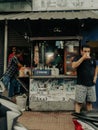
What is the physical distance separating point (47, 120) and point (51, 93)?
122cm

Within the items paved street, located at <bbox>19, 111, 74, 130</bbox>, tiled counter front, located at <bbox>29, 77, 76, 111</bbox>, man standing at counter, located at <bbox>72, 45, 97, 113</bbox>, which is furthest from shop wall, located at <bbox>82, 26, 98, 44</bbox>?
man standing at counter, located at <bbox>72, 45, 97, 113</bbox>

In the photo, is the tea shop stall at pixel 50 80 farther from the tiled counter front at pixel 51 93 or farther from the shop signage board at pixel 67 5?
the shop signage board at pixel 67 5

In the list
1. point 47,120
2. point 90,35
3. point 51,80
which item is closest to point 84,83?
point 47,120

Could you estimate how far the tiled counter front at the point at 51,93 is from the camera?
35.7ft

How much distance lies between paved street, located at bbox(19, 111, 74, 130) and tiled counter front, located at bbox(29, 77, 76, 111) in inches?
8.9

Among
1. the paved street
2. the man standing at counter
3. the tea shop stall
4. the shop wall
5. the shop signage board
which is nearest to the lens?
the man standing at counter

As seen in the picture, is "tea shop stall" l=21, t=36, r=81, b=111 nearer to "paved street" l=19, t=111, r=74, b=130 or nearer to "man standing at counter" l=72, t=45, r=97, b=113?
"paved street" l=19, t=111, r=74, b=130

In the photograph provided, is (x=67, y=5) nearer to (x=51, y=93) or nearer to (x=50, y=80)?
(x=50, y=80)

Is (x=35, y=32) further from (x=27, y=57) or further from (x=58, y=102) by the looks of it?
(x=58, y=102)

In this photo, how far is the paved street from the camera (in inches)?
359

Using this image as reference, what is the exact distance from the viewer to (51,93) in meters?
10.9

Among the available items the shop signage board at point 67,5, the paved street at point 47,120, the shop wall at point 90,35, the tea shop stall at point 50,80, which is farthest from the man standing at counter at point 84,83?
the shop signage board at point 67,5

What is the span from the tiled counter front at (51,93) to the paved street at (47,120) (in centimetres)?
23

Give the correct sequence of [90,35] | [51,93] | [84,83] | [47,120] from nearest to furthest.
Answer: [84,83] → [47,120] → [51,93] → [90,35]
